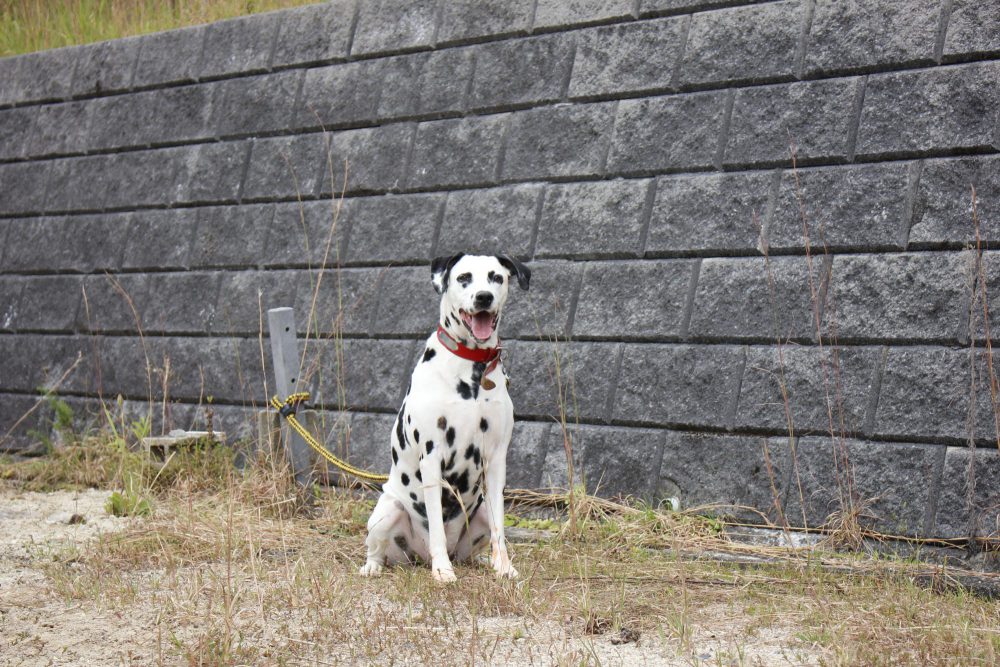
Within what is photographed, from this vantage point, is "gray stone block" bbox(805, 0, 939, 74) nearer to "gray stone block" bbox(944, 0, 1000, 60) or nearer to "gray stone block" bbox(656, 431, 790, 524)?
"gray stone block" bbox(944, 0, 1000, 60)

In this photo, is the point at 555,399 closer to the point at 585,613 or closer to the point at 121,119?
the point at 585,613

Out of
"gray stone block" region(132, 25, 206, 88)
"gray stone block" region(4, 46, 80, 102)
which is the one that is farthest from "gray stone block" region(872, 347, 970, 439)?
Result: "gray stone block" region(4, 46, 80, 102)

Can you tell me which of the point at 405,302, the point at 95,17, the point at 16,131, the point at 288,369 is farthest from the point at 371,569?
the point at 95,17

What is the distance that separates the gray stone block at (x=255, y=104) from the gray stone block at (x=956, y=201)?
4380mm

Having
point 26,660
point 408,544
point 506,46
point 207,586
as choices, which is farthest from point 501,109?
point 26,660

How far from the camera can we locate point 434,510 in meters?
4.78

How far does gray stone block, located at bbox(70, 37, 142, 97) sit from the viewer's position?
8695 mm

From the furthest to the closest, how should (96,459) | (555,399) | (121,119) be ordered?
(121,119) < (96,459) < (555,399)

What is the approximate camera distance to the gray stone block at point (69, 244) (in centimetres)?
841

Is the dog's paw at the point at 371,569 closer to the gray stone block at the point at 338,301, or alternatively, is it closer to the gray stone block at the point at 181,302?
the gray stone block at the point at 338,301

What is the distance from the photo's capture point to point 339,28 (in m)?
7.65

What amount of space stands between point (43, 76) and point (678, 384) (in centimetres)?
645

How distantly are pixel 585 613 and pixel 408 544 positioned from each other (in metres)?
1.33

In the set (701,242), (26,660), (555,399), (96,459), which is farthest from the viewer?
(96,459)
